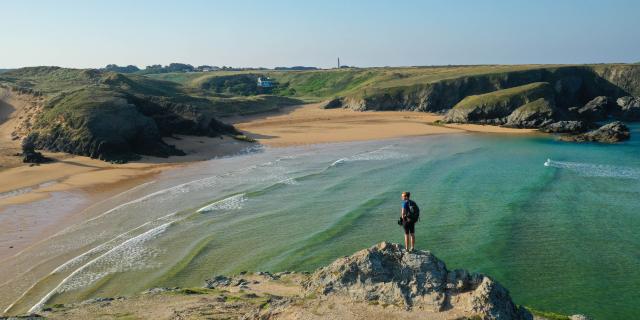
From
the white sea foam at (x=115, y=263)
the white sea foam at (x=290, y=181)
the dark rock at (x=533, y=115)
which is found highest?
the dark rock at (x=533, y=115)

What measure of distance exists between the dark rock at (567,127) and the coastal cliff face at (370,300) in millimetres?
52636

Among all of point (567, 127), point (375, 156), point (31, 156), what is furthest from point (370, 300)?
point (567, 127)

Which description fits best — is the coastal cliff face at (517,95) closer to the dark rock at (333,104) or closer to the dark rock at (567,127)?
the dark rock at (333,104)

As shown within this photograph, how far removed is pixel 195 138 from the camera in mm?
52938

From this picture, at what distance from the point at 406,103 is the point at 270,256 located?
2853 inches

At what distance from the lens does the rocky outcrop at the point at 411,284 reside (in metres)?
10.3

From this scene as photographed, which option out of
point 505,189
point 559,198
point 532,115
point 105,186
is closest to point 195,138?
point 105,186

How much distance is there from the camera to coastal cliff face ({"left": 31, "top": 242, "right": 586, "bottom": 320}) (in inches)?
408

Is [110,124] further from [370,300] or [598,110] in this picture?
[598,110]

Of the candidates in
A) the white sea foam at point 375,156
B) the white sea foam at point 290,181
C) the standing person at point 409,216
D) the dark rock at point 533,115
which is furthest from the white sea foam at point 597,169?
the standing person at point 409,216

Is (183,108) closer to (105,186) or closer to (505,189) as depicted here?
(105,186)

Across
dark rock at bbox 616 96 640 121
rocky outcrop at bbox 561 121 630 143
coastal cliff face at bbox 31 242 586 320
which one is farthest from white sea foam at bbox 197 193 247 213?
dark rock at bbox 616 96 640 121

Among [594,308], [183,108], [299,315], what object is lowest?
[594,308]

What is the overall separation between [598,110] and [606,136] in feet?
73.3
